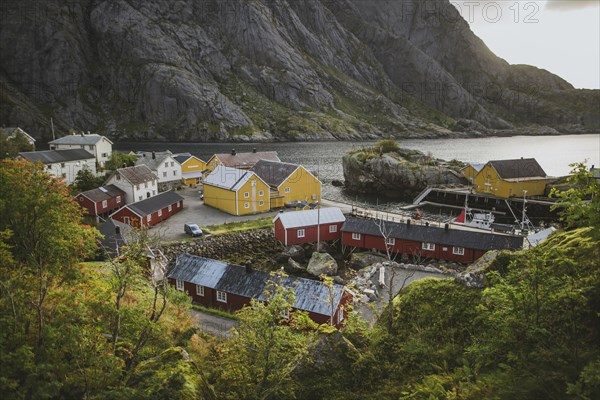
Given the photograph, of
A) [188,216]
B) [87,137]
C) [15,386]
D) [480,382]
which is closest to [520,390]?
[480,382]

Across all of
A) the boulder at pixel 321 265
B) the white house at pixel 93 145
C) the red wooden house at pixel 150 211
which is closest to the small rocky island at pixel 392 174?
the red wooden house at pixel 150 211

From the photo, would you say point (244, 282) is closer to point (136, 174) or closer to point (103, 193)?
point (103, 193)

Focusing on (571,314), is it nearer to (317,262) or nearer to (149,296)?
(149,296)

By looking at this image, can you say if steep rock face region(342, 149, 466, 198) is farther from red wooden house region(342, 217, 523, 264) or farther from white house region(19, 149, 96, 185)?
white house region(19, 149, 96, 185)

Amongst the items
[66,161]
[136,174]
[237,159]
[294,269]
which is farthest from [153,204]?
[237,159]

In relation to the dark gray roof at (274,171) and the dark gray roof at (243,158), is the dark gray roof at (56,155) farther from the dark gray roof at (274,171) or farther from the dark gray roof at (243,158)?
the dark gray roof at (274,171)

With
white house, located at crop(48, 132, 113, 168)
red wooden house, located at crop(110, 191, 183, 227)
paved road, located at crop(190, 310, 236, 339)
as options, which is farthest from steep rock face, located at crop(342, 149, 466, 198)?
paved road, located at crop(190, 310, 236, 339)
